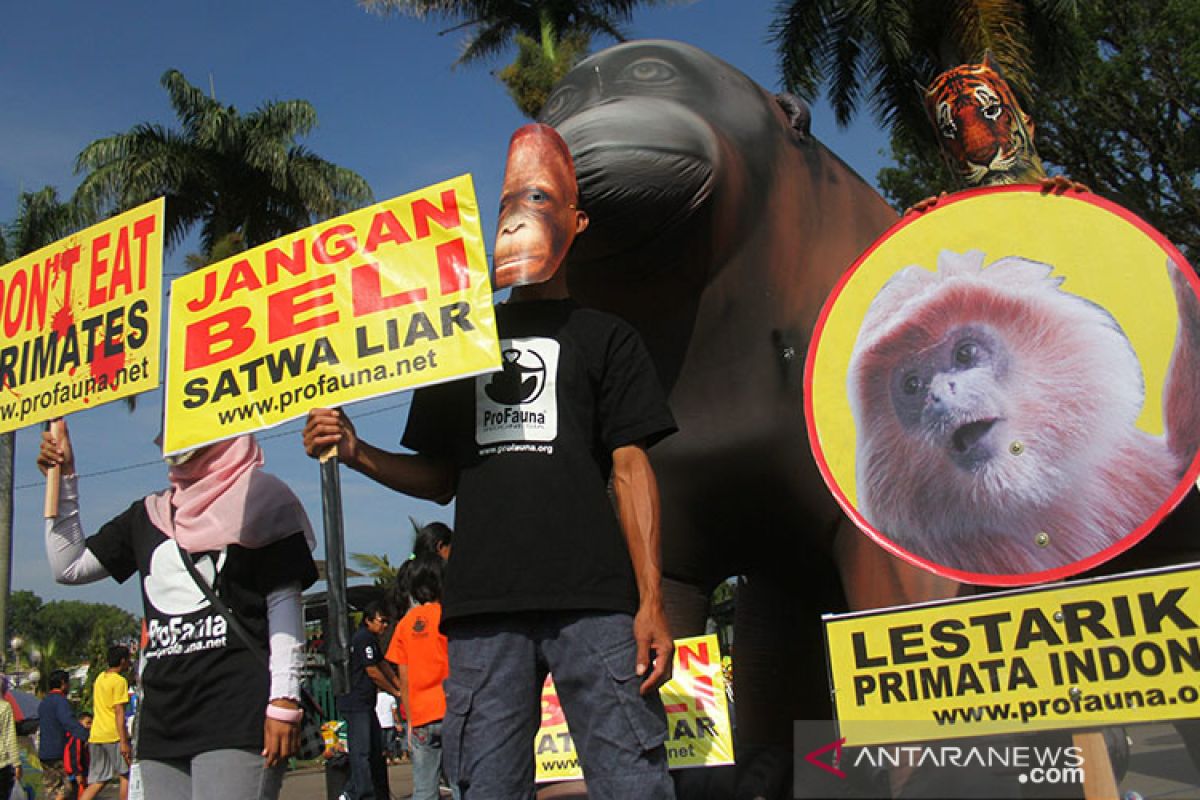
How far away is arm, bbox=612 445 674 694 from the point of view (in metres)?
2.19

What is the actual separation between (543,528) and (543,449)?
18 cm

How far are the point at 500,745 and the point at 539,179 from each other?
4.31 ft

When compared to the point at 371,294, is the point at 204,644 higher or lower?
lower

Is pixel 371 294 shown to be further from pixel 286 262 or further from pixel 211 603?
pixel 211 603

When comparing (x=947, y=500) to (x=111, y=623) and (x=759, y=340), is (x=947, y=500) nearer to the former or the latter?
(x=759, y=340)

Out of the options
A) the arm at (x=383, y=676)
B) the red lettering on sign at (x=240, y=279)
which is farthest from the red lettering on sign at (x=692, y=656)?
the arm at (x=383, y=676)

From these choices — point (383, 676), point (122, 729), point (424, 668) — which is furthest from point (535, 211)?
point (122, 729)

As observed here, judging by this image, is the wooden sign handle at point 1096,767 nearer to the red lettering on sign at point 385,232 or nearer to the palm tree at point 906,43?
the red lettering on sign at point 385,232

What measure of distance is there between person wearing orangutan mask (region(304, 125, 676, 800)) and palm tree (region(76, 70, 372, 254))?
47.7 feet

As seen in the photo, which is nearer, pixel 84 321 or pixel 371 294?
pixel 371 294

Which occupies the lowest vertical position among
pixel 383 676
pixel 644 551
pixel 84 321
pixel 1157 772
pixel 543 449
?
pixel 1157 772

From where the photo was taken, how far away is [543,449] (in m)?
2.33

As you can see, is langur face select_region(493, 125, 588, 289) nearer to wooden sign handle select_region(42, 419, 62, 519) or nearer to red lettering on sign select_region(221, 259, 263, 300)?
red lettering on sign select_region(221, 259, 263, 300)

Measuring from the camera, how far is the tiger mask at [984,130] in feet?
10.3
